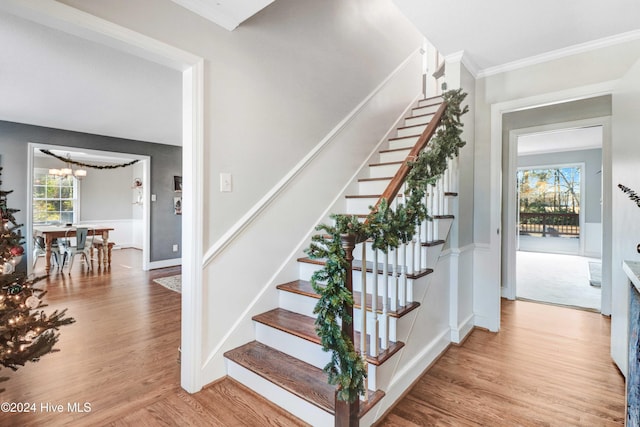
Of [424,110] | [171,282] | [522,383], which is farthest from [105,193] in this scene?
[522,383]

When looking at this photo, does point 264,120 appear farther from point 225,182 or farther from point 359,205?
point 359,205

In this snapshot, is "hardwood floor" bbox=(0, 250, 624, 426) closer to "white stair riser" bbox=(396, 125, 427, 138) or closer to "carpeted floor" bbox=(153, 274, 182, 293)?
"carpeted floor" bbox=(153, 274, 182, 293)

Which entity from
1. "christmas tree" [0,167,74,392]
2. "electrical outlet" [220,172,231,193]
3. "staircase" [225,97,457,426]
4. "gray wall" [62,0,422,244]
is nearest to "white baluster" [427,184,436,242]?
"staircase" [225,97,457,426]

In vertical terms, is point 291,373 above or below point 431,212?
below

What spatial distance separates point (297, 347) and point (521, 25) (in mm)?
2724

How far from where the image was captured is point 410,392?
1.92m

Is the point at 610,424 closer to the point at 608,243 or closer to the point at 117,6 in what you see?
the point at 608,243

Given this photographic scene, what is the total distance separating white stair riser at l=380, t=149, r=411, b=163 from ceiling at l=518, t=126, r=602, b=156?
3.41 metres

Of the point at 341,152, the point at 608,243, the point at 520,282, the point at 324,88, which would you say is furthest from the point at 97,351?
the point at 520,282

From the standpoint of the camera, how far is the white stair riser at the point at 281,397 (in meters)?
1.54

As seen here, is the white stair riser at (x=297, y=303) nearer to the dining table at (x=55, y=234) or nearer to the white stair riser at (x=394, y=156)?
the white stair riser at (x=394, y=156)

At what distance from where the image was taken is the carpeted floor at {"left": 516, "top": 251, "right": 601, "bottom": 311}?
12.6 ft

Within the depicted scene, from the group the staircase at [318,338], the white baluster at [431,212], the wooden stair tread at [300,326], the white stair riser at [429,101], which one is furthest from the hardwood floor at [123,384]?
the white stair riser at [429,101]

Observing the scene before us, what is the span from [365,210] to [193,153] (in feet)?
5.37
